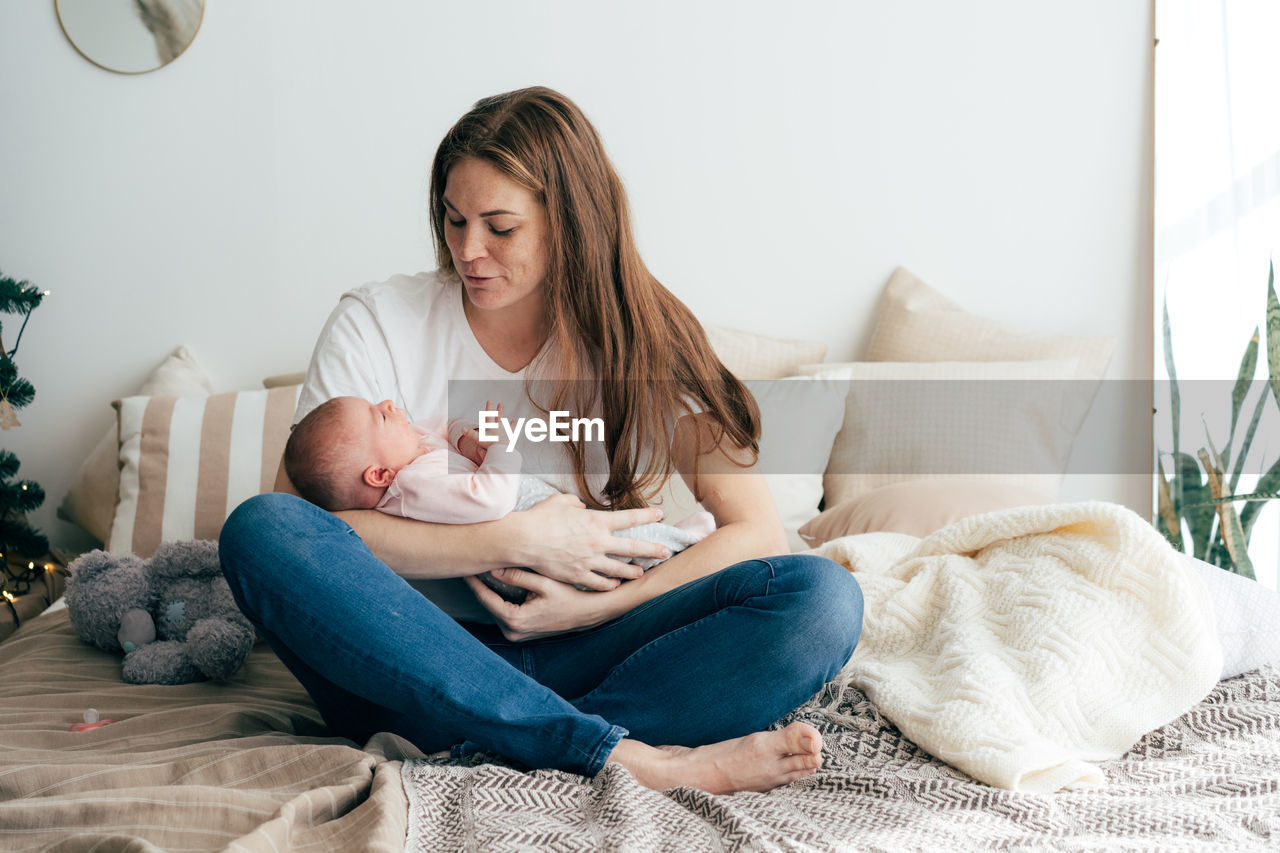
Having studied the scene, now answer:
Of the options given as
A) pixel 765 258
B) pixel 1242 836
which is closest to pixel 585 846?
pixel 1242 836

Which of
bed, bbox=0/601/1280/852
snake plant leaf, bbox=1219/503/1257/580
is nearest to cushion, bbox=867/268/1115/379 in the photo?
snake plant leaf, bbox=1219/503/1257/580

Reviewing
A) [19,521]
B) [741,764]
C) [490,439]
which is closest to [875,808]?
[741,764]

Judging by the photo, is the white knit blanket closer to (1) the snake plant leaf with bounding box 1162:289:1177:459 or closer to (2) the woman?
(2) the woman

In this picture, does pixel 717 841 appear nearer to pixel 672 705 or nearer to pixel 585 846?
pixel 585 846

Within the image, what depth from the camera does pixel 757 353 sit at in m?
2.35

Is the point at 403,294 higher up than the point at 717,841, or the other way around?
the point at 403,294

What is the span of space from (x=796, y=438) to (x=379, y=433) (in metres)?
1.07

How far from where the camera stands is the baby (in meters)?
1.25

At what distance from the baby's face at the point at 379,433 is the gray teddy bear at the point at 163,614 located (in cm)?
44

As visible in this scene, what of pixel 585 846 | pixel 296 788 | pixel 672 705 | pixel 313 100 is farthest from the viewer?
pixel 313 100

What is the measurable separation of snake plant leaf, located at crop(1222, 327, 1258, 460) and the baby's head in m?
1.78

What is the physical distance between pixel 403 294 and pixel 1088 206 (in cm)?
179

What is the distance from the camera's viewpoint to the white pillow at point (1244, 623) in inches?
52.5

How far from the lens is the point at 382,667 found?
3.42 feet
